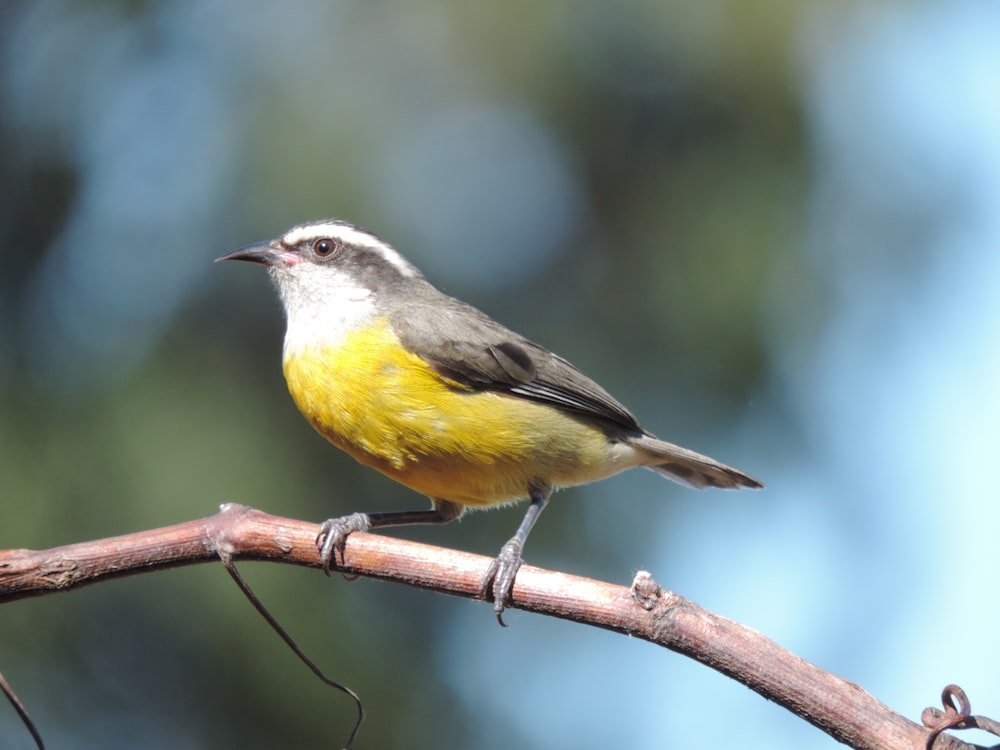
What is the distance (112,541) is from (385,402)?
1392 mm

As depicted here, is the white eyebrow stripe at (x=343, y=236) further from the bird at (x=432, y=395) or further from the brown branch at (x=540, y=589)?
the brown branch at (x=540, y=589)

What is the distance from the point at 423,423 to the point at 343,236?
49.0 inches

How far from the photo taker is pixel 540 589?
8.77ft

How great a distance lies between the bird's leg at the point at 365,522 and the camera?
2826mm

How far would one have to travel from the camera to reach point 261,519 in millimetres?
2838

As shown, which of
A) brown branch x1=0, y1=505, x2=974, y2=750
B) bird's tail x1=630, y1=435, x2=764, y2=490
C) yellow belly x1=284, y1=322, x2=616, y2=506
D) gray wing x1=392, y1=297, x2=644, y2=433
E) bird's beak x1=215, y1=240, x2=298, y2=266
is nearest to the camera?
brown branch x1=0, y1=505, x2=974, y2=750

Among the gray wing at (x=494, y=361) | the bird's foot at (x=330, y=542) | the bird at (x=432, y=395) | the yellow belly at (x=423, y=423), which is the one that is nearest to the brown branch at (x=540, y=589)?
the bird's foot at (x=330, y=542)

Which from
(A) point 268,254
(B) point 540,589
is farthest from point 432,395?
(B) point 540,589

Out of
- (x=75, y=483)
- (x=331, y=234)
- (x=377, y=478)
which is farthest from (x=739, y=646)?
(x=75, y=483)

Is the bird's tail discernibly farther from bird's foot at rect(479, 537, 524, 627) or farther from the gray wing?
bird's foot at rect(479, 537, 524, 627)

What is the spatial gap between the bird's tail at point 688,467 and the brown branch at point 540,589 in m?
1.88

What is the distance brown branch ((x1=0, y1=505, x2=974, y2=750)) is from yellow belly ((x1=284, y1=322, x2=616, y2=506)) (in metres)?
0.96

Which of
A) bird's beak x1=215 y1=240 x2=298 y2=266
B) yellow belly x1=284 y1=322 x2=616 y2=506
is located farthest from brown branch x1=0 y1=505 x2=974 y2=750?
bird's beak x1=215 y1=240 x2=298 y2=266

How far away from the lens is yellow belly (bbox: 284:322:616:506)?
153 inches
